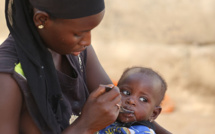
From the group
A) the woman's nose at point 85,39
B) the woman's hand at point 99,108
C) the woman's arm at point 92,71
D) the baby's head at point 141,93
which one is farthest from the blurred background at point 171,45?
the woman's nose at point 85,39

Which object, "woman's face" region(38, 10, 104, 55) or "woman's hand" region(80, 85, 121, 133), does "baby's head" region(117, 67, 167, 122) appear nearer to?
"woman's hand" region(80, 85, 121, 133)

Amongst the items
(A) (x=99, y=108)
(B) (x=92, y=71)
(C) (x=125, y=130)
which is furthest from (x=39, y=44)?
(C) (x=125, y=130)

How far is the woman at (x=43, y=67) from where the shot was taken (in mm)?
2000

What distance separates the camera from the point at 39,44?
212cm

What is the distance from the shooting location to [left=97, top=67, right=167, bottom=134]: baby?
8.46 feet

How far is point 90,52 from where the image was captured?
2.72 metres

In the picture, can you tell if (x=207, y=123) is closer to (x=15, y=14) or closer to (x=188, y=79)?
(x=188, y=79)

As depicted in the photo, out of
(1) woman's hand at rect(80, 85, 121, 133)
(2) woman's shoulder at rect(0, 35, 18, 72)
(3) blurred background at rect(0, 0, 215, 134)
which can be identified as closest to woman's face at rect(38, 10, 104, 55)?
(2) woman's shoulder at rect(0, 35, 18, 72)

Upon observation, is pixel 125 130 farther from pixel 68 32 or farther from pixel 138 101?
pixel 68 32

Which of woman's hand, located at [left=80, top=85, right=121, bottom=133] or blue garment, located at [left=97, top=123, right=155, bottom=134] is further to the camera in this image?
blue garment, located at [left=97, top=123, right=155, bottom=134]

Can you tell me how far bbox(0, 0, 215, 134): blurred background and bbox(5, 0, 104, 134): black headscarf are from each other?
213 inches

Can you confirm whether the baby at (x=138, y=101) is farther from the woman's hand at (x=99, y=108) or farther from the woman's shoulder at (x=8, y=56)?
the woman's shoulder at (x=8, y=56)

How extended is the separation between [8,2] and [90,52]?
749 mm

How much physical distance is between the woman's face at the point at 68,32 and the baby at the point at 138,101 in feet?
2.12
